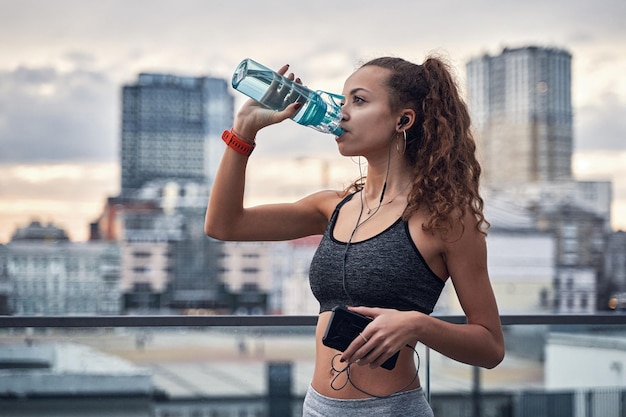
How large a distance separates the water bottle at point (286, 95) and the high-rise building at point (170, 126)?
67.8 metres

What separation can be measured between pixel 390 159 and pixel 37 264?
6528 cm

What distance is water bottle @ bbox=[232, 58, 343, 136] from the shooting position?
124cm

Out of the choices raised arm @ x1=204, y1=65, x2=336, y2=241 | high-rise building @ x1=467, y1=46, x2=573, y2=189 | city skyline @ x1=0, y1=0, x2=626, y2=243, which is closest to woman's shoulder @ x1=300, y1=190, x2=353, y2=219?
raised arm @ x1=204, y1=65, x2=336, y2=241

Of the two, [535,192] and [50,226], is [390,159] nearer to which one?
[50,226]

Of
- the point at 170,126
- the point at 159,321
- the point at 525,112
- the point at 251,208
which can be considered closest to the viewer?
the point at 251,208

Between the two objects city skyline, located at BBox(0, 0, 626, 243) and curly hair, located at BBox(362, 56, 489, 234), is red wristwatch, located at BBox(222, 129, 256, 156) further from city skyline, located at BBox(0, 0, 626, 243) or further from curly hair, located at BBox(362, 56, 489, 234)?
city skyline, located at BBox(0, 0, 626, 243)

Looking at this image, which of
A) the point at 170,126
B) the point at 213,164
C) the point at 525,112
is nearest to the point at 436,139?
the point at 213,164

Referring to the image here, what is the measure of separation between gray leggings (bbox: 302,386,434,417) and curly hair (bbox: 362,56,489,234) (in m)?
0.24

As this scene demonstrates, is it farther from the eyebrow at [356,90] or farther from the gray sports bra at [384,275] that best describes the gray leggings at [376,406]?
the eyebrow at [356,90]

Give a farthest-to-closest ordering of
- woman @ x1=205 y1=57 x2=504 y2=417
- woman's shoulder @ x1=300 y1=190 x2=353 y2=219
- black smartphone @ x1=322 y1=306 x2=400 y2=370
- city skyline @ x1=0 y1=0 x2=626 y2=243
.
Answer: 1. city skyline @ x1=0 y1=0 x2=626 y2=243
2. woman's shoulder @ x1=300 y1=190 x2=353 y2=219
3. woman @ x1=205 y1=57 x2=504 y2=417
4. black smartphone @ x1=322 y1=306 x2=400 y2=370

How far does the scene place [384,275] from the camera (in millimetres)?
1143

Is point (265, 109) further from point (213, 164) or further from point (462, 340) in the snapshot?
point (213, 164)

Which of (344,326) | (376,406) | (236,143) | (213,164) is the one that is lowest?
(376,406)

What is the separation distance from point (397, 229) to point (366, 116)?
0.17 metres
